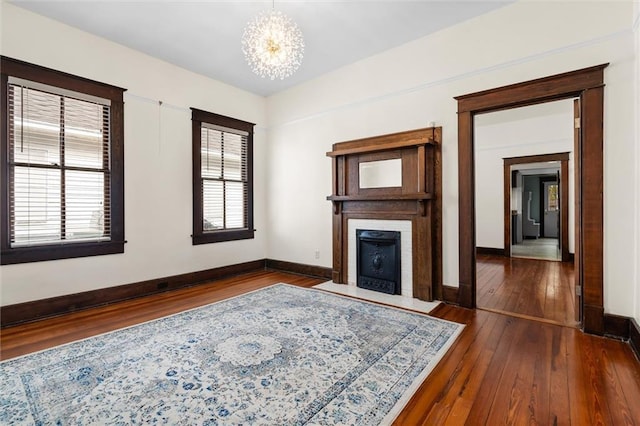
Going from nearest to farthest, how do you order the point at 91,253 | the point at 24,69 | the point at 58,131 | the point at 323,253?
the point at 24,69 → the point at 58,131 → the point at 91,253 → the point at 323,253

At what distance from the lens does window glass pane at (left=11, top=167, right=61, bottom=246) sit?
3201mm

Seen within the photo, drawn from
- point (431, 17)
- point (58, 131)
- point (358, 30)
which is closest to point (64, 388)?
point (58, 131)

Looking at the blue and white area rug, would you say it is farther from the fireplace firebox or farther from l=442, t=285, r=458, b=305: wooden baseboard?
the fireplace firebox

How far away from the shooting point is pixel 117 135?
3869 millimetres

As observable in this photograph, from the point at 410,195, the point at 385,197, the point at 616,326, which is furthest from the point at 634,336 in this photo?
the point at 385,197

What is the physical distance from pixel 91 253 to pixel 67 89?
6.38 feet

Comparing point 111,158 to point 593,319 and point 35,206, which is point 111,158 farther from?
point 593,319

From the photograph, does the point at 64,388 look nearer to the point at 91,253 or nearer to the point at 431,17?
the point at 91,253

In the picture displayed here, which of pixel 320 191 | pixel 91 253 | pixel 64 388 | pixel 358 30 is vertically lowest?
pixel 64 388

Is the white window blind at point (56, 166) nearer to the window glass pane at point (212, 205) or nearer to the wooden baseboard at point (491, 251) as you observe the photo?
the window glass pane at point (212, 205)

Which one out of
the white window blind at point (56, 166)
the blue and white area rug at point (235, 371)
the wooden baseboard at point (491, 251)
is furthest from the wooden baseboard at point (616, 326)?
the white window blind at point (56, 166)

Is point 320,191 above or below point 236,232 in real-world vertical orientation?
above

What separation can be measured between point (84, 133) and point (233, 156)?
2146 mm

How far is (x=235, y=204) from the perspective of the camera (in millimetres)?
5391
